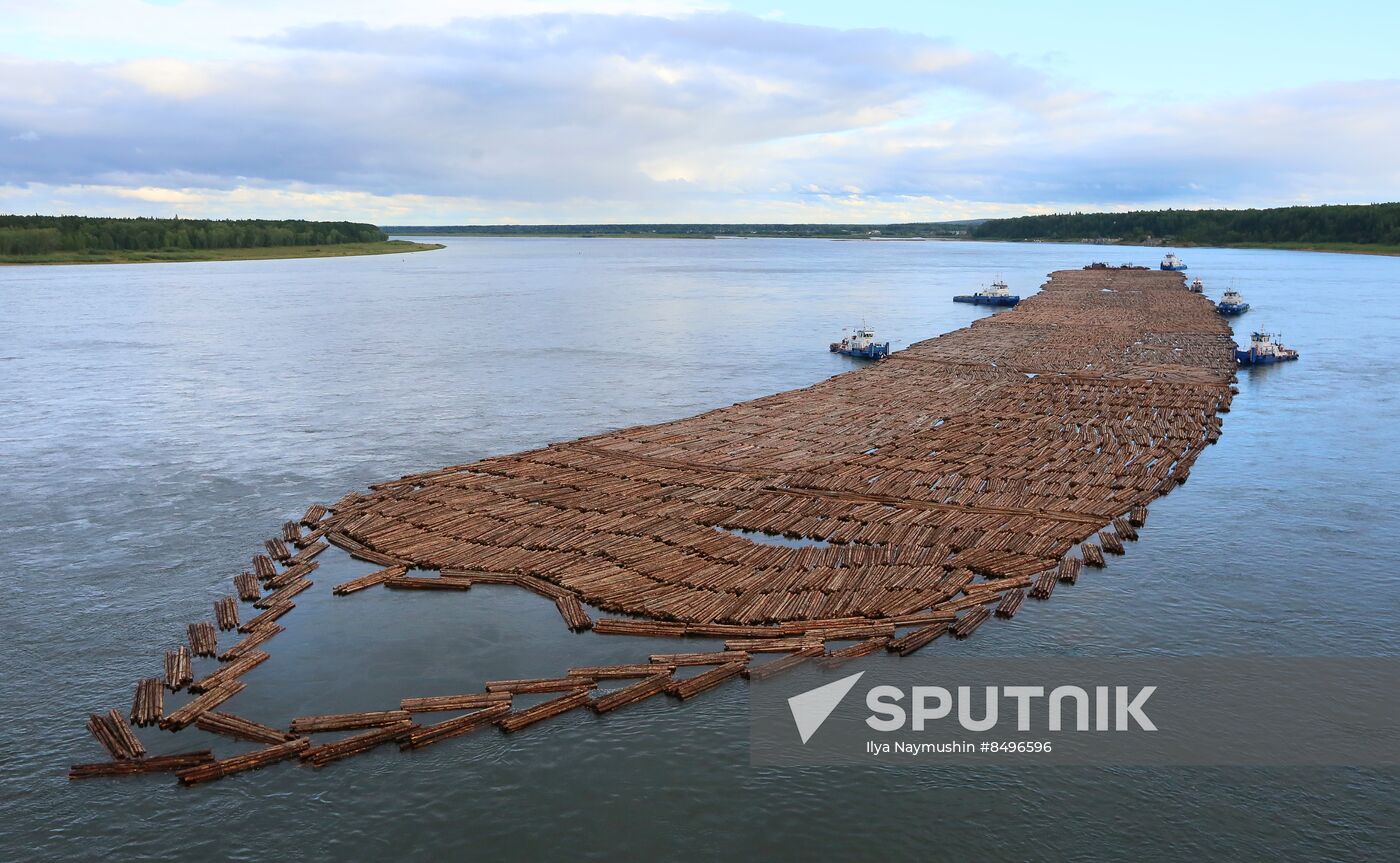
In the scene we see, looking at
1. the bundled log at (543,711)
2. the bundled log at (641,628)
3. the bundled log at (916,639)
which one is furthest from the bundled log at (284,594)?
the bundled log at (916,639)

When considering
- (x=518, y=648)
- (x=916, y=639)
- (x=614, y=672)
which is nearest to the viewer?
(x=614, y=672)

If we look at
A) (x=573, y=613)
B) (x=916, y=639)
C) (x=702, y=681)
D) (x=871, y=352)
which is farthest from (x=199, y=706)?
(x=871, y=352)

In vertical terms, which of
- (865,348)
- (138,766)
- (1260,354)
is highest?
(865,348)

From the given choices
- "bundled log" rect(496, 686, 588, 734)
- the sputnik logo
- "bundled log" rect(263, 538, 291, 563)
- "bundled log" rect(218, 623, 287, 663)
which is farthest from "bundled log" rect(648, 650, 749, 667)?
"bundled log" rect(263, 538, 291, 563)

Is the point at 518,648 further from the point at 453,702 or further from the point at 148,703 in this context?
the point at 148,703

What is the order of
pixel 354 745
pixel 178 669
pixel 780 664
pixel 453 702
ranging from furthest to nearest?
1. pixel 780 664
2. pixel 178 669
3. pixel 453 702
4. pixel 354 745

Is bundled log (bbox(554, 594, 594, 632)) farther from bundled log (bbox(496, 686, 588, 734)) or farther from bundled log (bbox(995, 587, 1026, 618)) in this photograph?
bundled log (bbox(995, 587, 1026, 618))

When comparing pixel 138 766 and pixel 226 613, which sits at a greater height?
pixel 226 613

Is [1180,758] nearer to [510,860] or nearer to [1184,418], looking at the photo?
[510,860]
